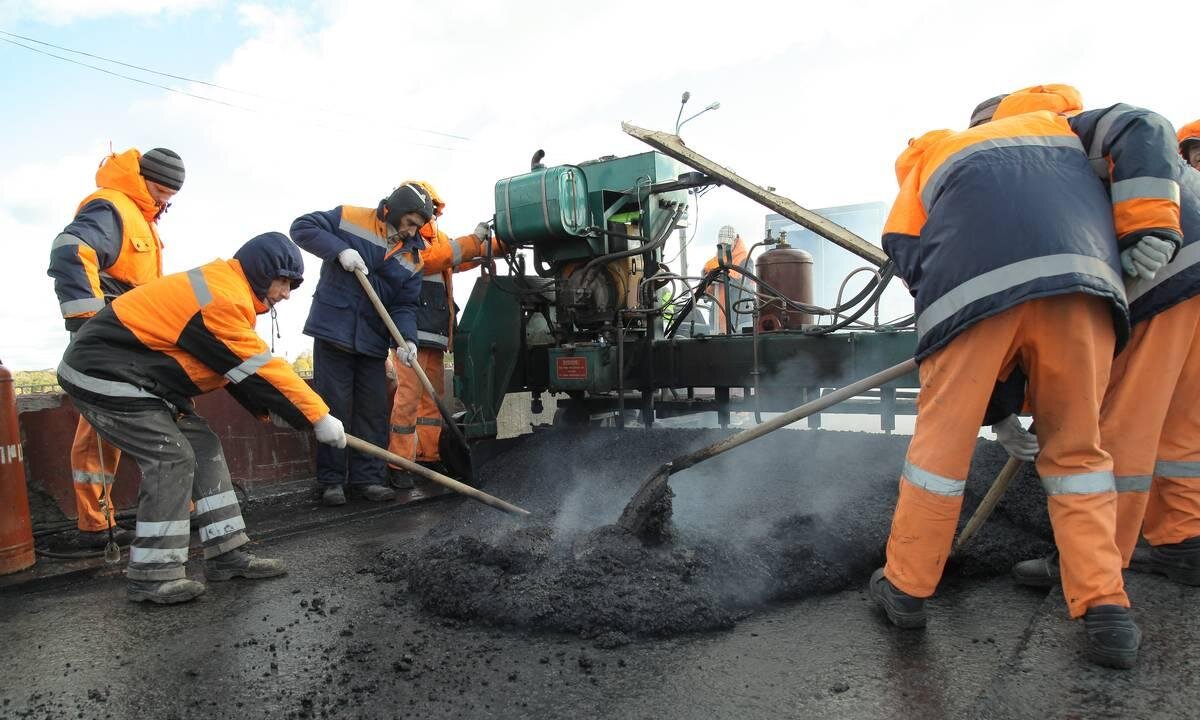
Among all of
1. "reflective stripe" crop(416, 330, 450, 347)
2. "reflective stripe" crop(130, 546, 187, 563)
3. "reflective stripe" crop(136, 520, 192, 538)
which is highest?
"reflective stripe" crop(416, 330, 450, 347)

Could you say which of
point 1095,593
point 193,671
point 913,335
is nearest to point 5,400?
point 193,671

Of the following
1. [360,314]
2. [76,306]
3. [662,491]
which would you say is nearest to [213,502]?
[76,306]

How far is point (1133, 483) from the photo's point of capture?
211 cm

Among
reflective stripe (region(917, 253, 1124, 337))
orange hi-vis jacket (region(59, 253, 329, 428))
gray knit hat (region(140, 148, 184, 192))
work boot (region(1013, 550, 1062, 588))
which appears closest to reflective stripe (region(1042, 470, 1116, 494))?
reflective stripe (region(917, 253, 1124, 337))

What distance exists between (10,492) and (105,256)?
118cm

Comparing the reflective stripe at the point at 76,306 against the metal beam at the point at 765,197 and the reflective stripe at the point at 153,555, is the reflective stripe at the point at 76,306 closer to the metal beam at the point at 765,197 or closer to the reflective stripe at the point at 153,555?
the reflective stripe at the point at 153,555

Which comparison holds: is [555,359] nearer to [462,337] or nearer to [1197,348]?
[462,337]

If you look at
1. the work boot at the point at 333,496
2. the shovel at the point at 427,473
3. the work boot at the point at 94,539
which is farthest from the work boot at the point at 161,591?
the work boot at the point at 333,496

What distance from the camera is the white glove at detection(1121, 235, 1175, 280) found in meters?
1.88

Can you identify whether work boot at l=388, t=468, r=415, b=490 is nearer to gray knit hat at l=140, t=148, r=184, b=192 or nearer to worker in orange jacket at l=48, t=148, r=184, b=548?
worker in orange jacket at l=48, t=148, r=184, b=548

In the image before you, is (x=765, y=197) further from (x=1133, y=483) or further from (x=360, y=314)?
(x=1133, y=483)

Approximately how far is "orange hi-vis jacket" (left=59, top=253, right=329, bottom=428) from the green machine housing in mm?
1876

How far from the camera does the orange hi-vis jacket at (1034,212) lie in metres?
1.79

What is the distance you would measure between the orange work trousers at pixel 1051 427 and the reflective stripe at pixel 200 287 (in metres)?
2.53
